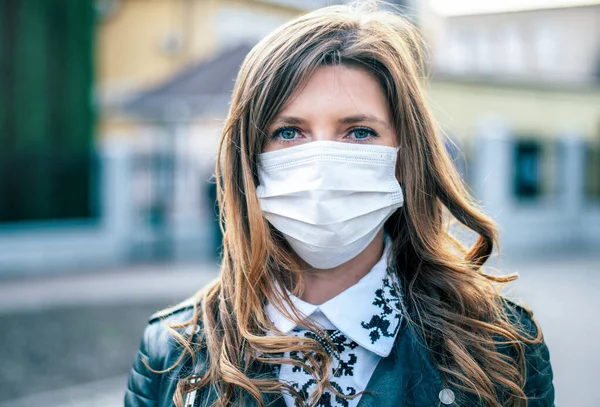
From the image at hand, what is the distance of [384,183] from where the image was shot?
207 centimetres

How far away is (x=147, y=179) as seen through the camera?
45.5ft

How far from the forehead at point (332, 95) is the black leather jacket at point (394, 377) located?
0.62 metres

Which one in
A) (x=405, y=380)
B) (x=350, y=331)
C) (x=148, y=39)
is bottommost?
(x=405, y=380)

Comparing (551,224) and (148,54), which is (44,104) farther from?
(551,224)

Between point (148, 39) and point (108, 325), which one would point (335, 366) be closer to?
point (108, 325)

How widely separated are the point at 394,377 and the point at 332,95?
75 cm

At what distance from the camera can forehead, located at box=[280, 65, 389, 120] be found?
6.41ft

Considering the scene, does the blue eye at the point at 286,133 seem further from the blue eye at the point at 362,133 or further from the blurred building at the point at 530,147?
the blurred building at the point at 530,147

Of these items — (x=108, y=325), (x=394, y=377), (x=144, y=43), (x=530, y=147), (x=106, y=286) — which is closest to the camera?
(x=394, y=377)

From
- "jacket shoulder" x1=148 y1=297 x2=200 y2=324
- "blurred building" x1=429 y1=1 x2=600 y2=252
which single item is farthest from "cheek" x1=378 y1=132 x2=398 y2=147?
"blurred building" x1=429 y1=1 x2=600 y2=252

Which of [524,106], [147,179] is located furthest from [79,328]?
[524,106]

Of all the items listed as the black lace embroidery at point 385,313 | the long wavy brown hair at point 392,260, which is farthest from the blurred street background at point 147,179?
the black lace embroidery at point 385,313

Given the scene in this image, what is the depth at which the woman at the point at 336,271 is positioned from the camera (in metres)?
1.92

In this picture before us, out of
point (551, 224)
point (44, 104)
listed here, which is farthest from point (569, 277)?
point (44, 104)
